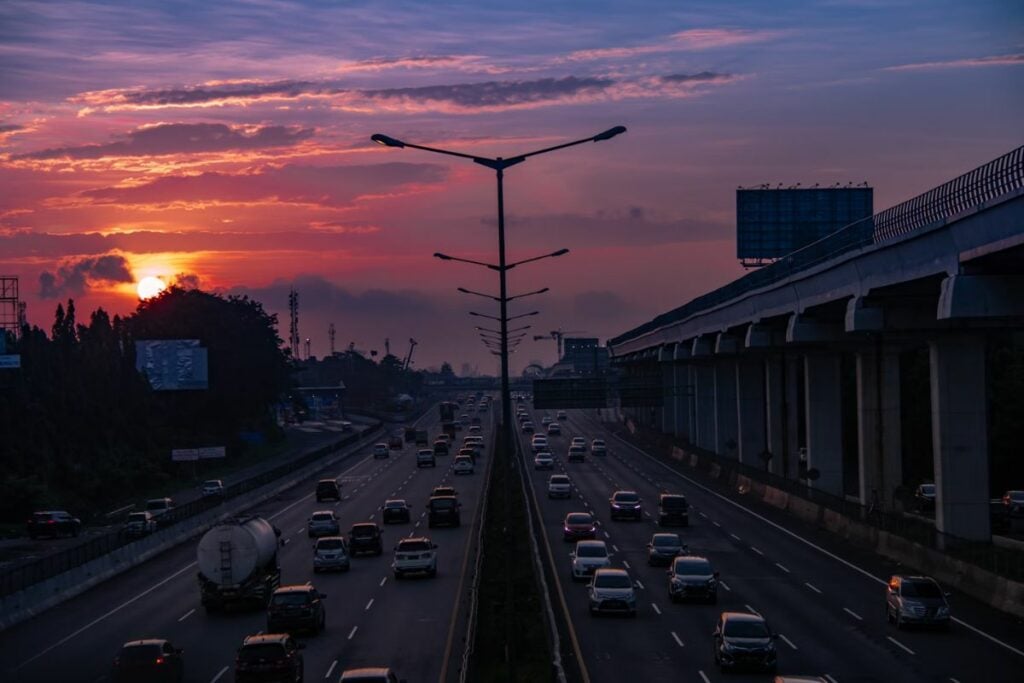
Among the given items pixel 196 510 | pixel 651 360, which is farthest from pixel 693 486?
pixel 651 360

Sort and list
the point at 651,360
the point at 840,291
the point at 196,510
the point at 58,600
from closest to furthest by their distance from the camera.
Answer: the point at 58,600, the point at 840,291, the point at 196,510, the point at 651,360

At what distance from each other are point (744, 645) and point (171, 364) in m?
110

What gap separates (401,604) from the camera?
43031 mm

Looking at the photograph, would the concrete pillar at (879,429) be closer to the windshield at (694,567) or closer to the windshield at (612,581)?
the windshield at (694,567)

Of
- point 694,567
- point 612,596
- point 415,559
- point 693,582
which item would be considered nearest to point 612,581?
point 612,596

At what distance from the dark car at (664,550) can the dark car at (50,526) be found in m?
34.2

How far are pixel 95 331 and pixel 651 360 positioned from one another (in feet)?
189

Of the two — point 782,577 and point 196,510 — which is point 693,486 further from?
point 782,577

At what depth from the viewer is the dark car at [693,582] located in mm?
42562

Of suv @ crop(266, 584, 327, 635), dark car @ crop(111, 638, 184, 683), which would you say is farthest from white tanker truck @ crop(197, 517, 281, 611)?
dark car @ crop(111, 638, 184, 683)

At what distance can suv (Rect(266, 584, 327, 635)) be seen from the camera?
36688mm

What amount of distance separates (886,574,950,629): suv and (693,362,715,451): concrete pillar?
81.3 m

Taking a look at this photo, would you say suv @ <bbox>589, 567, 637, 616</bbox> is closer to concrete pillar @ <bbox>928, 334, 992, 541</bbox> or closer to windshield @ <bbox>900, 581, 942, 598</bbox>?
windshield @ <bbox>900, 581, 942, 598</bbox>

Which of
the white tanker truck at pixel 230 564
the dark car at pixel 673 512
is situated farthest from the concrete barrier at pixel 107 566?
the dark car at pixel 673 512
